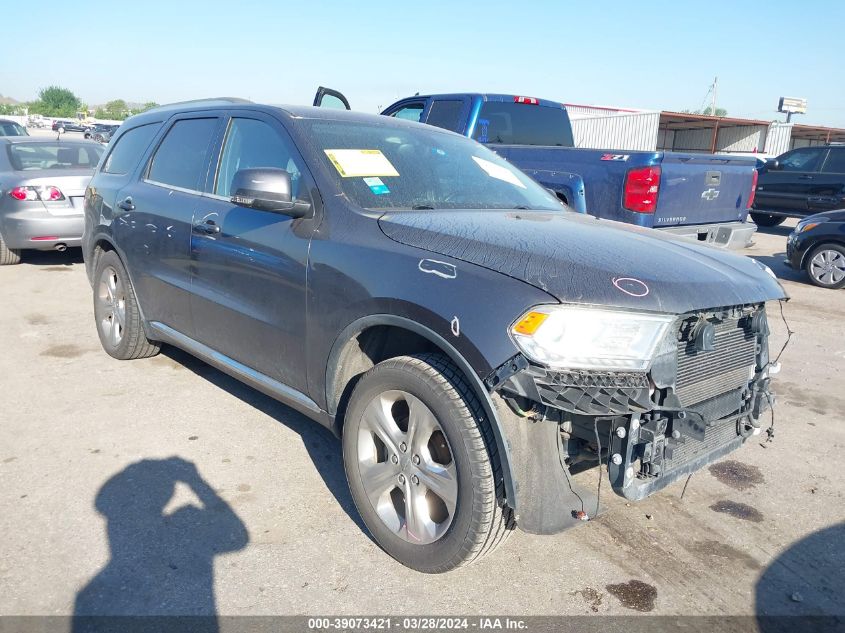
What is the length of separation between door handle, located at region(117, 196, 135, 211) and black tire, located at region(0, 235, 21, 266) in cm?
492

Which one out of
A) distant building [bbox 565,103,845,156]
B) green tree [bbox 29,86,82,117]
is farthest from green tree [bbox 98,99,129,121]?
distant building [bbox 565,103,845,156]

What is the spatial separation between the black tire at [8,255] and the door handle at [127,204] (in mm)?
4918

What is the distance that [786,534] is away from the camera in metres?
3.16

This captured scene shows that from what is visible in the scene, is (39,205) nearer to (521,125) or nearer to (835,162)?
(521,125)

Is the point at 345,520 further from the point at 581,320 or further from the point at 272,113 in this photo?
the point at 272,113

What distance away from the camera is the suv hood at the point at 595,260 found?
235 centimetres

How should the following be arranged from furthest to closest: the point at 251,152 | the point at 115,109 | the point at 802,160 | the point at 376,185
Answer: the point at 115,109 < the point at 802,160 < the point at 251,152 < the point at 376,185

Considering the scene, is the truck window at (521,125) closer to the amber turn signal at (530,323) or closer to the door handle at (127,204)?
the door handle at (127,204)

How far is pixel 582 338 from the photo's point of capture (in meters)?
2.28

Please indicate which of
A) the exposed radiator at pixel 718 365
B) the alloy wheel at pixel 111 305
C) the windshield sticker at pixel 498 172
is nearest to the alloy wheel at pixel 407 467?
the exposed radiator at pixel 718 365

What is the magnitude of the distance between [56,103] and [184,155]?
14150cm

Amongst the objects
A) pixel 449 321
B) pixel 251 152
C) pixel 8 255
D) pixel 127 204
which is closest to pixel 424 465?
pixel 449 321

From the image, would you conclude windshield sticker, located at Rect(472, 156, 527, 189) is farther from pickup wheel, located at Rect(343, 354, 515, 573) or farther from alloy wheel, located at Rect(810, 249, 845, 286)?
alloy wheel, located at Rect(810, 249, 845, 286)

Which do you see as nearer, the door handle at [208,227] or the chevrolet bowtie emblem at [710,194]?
the door handle at [208,227]
